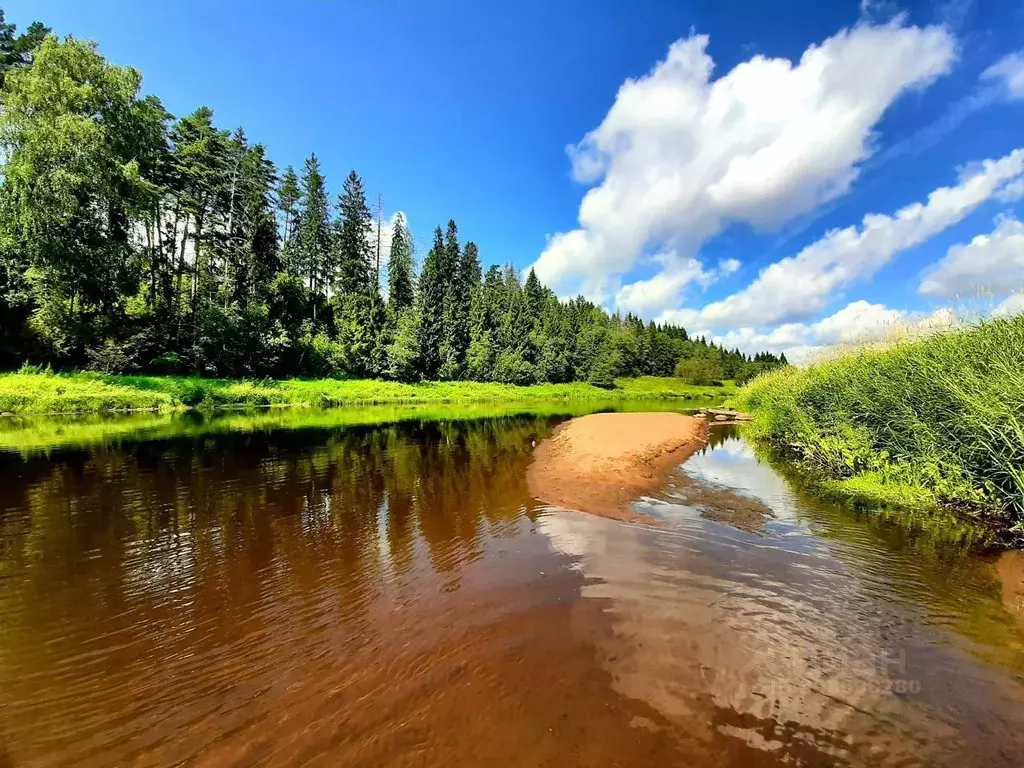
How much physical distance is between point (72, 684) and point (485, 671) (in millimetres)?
4562

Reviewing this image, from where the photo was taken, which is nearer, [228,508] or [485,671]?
[485,671]

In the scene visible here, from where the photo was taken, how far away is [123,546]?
355 inches

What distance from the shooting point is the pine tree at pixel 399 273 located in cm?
7194

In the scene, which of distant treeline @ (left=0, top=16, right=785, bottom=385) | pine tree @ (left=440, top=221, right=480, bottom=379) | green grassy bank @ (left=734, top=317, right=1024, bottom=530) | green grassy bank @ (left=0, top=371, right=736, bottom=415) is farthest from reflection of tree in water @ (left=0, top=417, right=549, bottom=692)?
pine tree @ (left=440, top=221, right=480, bottom=379)

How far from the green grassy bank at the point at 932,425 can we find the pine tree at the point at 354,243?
59880 millimetres

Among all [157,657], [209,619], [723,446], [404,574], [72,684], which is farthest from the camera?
[723,446]

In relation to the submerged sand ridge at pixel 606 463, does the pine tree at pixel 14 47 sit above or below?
above

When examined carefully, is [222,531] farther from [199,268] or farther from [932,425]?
[199,268]

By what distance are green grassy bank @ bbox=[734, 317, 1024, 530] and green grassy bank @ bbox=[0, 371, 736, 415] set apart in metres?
42.0

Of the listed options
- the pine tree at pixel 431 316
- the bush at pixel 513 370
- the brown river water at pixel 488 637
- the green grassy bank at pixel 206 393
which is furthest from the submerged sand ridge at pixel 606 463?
the bush at pixel 513 370

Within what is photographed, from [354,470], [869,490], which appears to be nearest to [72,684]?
[354,470]

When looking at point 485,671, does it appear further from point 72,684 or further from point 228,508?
point 228,508

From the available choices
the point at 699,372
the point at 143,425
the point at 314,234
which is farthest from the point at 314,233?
the point at 699,372

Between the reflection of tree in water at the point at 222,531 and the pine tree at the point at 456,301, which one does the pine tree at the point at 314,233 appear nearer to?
the pine tree at the point at 456,301
